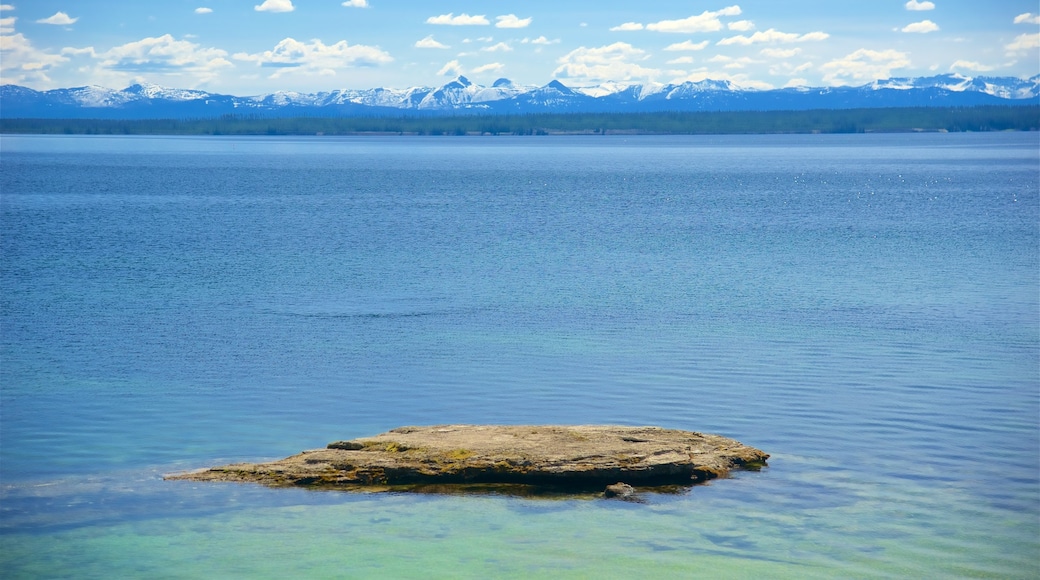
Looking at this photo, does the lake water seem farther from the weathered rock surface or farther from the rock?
the weathered rock surface

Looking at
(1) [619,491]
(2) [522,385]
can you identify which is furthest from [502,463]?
(2) [522,385]

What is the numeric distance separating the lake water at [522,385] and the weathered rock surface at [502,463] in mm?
480

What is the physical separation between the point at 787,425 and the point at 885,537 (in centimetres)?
583

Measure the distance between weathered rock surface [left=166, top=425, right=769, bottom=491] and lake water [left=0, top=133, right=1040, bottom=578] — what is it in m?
0.48

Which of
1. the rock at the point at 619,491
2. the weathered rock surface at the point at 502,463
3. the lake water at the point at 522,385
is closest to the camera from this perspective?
the lake water at the point at 522,385

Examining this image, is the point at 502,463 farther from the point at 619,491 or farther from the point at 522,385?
the point at 522,385

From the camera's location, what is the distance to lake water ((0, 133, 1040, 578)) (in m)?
15.0

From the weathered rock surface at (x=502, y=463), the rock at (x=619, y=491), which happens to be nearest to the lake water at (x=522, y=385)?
the rock at (x=619, y=491)

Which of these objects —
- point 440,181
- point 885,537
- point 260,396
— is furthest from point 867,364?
point 440,181

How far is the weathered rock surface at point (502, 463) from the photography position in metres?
17.2

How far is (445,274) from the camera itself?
41.8m

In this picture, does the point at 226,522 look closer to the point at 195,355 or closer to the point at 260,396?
the point at 260,396

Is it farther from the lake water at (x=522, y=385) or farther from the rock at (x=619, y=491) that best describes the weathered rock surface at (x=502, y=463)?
the lake water at (x=522, y=385)

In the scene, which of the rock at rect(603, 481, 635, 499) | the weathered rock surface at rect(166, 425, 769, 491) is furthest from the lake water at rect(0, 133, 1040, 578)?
the weathered rock surface at rect(166, 425, 769, 491)
